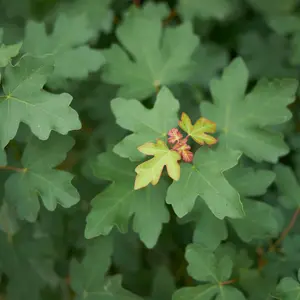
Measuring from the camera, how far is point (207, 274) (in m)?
1.36

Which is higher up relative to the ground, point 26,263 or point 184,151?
point 184,151

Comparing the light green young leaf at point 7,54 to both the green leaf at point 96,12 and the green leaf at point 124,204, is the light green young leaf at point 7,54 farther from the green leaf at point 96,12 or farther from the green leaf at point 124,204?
the green leaf at point 96,12

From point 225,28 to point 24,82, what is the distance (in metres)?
1.30

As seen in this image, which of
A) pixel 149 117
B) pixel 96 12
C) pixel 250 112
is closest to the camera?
pixel 149 117

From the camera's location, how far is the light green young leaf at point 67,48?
1494 millimetres

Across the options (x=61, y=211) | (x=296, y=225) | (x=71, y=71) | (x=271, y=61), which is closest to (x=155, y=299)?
(x=61, y=211)

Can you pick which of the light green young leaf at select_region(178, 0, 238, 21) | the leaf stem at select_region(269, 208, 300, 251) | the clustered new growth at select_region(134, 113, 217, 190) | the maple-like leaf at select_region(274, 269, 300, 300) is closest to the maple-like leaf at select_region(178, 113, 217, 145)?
the clustered new growth at select_region(134, 113, 217, 190)

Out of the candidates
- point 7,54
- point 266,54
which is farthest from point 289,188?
point 7,54

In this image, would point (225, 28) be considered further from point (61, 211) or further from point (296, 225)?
point (61, 211)

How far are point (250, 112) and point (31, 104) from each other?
0.67 m

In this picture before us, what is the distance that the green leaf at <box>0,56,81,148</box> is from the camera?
124 cm

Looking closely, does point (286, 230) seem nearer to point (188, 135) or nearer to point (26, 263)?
point (188, 135)

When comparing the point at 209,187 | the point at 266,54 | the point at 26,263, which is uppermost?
the point at 209,187

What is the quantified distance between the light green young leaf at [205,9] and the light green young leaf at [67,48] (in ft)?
1.80
